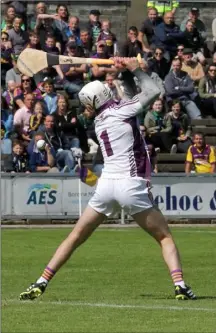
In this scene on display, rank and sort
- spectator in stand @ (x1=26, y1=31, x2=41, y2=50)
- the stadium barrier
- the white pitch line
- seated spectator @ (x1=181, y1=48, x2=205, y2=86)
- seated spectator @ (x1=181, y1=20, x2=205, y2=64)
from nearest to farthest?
1. the white pitch line
2. the stadium barrier
3. spectator in stand @ (x1=26, y1=31, x2=41, y2=50)
4. seated spectator @ (x1=181, y1=48, x2=205, y2=86)
5. seated spectator @ (x1=181, y1=20, x2=205, y2=64)

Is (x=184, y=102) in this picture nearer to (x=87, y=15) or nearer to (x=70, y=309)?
(x=87, y=15)

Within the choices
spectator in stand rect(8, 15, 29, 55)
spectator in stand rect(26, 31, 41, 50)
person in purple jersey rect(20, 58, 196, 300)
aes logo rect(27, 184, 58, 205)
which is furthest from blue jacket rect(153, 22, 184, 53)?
person in purple jersey rect(20, 58, 196, 300)

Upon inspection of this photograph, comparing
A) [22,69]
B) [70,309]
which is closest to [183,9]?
[22,69]

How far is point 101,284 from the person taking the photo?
13219 millimetres

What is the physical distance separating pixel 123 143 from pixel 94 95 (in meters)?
0.55

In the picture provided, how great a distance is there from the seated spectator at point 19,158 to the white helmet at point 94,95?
1342 centimetres

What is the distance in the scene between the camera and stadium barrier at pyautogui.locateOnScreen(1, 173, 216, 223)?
23672mm

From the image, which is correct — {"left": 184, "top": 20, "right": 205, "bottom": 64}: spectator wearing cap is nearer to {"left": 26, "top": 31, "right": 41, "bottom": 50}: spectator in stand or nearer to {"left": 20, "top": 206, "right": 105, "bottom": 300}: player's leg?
{"left": 26, "top": 31, "right": 41, "bottom": 50}: spectator in stand

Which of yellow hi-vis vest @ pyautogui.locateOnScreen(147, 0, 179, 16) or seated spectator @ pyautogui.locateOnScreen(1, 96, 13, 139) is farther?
yellow hi-vis vest @ pyautogui.locateOnScreen(147, 0, 179, 16)

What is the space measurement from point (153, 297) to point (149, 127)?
14.7 metres

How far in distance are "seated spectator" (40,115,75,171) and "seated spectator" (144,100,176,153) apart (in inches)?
82.9

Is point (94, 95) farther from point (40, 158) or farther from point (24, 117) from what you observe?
point (24, 117)

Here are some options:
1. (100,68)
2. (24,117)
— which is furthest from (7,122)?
(100,68)

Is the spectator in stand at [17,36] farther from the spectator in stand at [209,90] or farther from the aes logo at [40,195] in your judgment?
the aes logo at [40,195]
